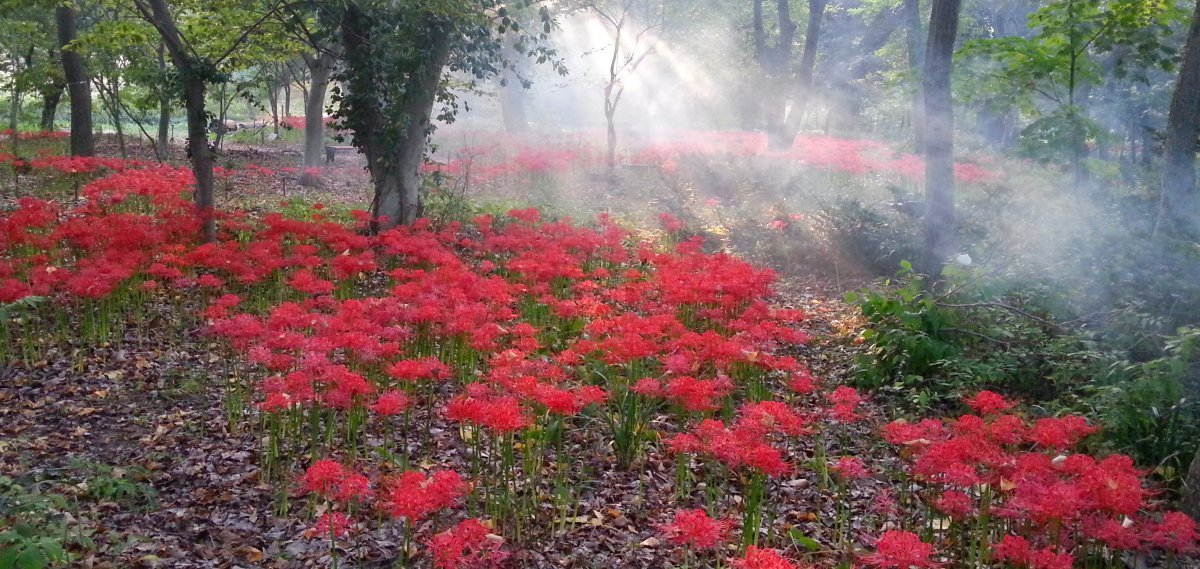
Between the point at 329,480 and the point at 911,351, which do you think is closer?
the point at 329,480

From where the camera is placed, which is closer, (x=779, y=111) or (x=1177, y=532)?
(x=1177, y=532)

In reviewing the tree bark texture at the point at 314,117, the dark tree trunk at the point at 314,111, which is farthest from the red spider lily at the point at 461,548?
the tree bark texture at the point at 314,117

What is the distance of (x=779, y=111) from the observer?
18.4 meters

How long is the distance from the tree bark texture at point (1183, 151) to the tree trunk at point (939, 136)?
7.00ft

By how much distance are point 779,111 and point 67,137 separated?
624 inches

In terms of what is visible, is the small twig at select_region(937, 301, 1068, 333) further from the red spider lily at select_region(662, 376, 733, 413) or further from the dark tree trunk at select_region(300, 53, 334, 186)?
the dark tree trunk at select_region(300, 53, 334, 186)

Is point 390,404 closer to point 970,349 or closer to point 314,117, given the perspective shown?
point 970,349

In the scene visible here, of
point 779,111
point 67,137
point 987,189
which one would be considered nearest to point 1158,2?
point 987,189

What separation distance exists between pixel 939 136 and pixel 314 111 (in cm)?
1156

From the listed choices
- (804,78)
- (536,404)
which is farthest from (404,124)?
(804,78)

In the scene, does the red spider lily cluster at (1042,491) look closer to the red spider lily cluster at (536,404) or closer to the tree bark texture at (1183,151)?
the red spider lily cluster at (536,404)

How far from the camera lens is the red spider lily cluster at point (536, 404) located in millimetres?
3012

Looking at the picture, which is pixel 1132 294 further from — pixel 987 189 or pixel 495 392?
pixel 987 189

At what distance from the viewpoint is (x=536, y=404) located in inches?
162
